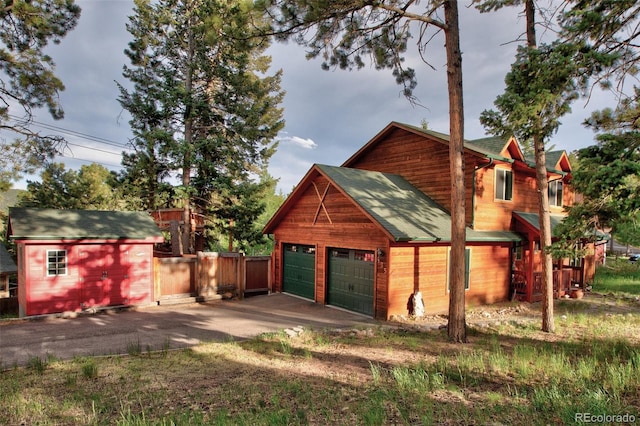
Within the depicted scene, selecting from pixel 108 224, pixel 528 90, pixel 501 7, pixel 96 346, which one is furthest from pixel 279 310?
pixel 501 7

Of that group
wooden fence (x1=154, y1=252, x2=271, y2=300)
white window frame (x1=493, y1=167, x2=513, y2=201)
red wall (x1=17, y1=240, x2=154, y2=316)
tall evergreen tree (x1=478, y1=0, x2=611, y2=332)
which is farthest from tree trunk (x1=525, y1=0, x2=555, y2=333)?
red wall (x1=17, y1=240, x2=154, y2=316)

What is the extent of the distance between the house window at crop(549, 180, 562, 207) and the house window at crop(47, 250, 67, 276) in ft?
73.8

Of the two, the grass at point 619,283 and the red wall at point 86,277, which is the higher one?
the red wall at point 86,277

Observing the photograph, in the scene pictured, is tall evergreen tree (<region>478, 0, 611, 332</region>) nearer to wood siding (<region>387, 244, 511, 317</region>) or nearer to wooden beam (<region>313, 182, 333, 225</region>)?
wood siding (<region>387, 244, 511, 317</region>)

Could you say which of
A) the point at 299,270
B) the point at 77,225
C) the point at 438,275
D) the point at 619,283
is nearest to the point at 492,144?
the point at 438,275

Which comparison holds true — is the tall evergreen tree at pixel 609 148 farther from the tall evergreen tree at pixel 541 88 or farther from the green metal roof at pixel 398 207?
the green metal roof at pixel 398 207

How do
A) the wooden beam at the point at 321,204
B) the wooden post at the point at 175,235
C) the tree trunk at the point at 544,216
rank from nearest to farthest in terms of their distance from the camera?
1. the tree trunk at the point at 544,216
2. the wooden beam at the point at 321,204
3. the wooden post at the point at 175,235

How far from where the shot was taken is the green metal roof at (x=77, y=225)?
1233 centimetres

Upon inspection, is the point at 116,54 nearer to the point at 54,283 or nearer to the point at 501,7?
the point at 54,283

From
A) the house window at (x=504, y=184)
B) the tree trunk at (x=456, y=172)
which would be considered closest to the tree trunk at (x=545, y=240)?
the tree trunk at (x=456, y=172)

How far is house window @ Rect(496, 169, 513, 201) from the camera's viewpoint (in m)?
15.8

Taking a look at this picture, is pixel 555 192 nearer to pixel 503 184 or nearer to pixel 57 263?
pixel 503 184

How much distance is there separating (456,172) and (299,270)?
9.14 m

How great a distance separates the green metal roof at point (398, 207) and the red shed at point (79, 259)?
327 inches
